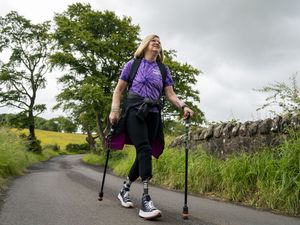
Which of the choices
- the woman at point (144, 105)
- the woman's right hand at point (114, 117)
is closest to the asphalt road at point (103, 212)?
the woman at point (144, 105)

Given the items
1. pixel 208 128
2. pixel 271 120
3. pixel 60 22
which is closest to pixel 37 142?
pixel 60 22

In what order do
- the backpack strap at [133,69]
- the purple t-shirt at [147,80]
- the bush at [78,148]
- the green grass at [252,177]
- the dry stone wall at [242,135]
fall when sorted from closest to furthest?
the purple t-shirt at [147,80], the backpack strap at [133,69], the green grass at [252,177], the dry stone wall at [242,135], the bush at [78,148]

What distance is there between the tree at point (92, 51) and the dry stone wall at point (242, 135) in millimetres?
18011

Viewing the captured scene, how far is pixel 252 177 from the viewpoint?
6531 mm

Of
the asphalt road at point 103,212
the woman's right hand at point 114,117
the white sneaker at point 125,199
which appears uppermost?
the woman's right hand at point 114,117

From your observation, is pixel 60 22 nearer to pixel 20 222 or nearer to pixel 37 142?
pixel 37 142

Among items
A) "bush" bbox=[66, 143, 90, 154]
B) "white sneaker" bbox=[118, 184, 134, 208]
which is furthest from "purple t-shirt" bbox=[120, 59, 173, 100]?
"bush" bbox=[66, 143, 90, 154]

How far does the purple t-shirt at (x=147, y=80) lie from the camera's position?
5047 millimetres

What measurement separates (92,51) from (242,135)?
2271 centimetres

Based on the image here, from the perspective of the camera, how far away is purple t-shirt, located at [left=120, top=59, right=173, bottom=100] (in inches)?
199

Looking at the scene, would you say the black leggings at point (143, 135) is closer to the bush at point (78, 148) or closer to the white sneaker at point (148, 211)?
the white sneaker at point (148, 211)

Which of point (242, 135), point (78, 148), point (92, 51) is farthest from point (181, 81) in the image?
point (78, 148)

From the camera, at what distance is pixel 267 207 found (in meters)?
5.84

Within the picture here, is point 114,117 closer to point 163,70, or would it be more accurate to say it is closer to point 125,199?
point 163,70
